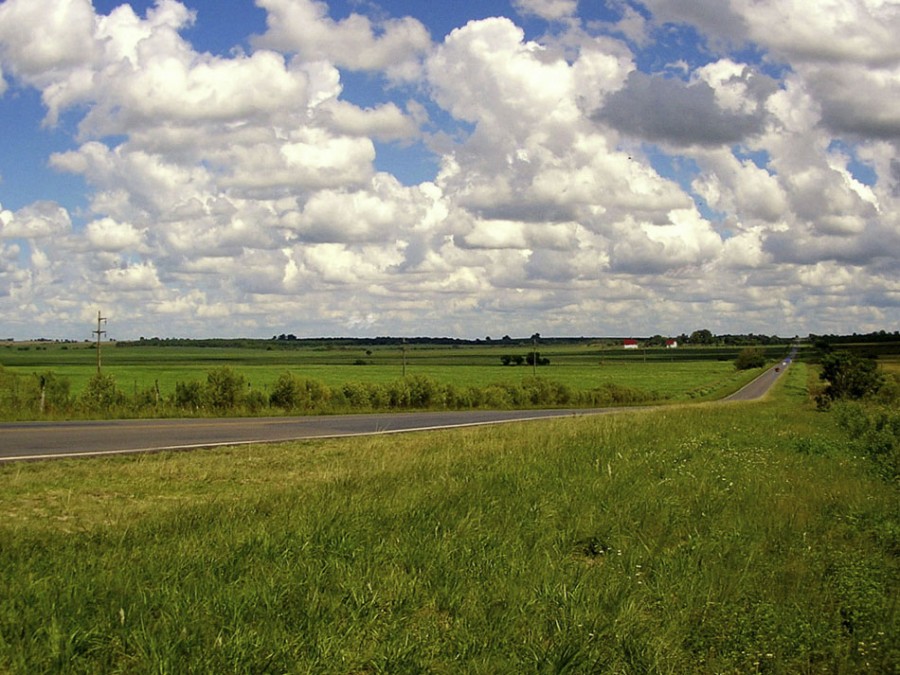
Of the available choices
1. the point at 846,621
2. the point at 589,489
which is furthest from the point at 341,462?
the point at 846,621

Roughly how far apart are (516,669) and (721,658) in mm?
1619

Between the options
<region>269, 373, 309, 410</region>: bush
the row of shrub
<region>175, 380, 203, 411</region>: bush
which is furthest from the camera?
<region>269, 373, 309, 410</region>: bush

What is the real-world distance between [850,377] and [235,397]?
3268cm

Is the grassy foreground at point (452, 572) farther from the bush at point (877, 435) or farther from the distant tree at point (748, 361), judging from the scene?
the distant tree at point (748, 361)

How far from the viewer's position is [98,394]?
36156 millimetres

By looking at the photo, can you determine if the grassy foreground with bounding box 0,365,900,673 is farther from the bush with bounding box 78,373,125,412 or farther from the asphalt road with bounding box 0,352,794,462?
the bush with bounding box 78,373,125,412

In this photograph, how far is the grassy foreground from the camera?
19.7 feet

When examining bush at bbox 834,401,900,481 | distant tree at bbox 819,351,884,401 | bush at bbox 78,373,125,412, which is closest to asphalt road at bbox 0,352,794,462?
bush at bbox 78,373,125,412

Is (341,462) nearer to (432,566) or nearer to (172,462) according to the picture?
(172,462)

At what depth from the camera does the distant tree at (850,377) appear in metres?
48.9

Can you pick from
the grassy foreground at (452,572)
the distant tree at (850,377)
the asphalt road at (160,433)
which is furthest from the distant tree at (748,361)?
the grassy foreground at (452,572)

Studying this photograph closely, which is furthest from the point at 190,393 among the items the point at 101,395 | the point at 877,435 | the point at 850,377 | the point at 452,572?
the point at 850,377

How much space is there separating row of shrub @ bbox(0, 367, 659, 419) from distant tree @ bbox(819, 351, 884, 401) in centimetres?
1555

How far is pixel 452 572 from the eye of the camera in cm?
763
